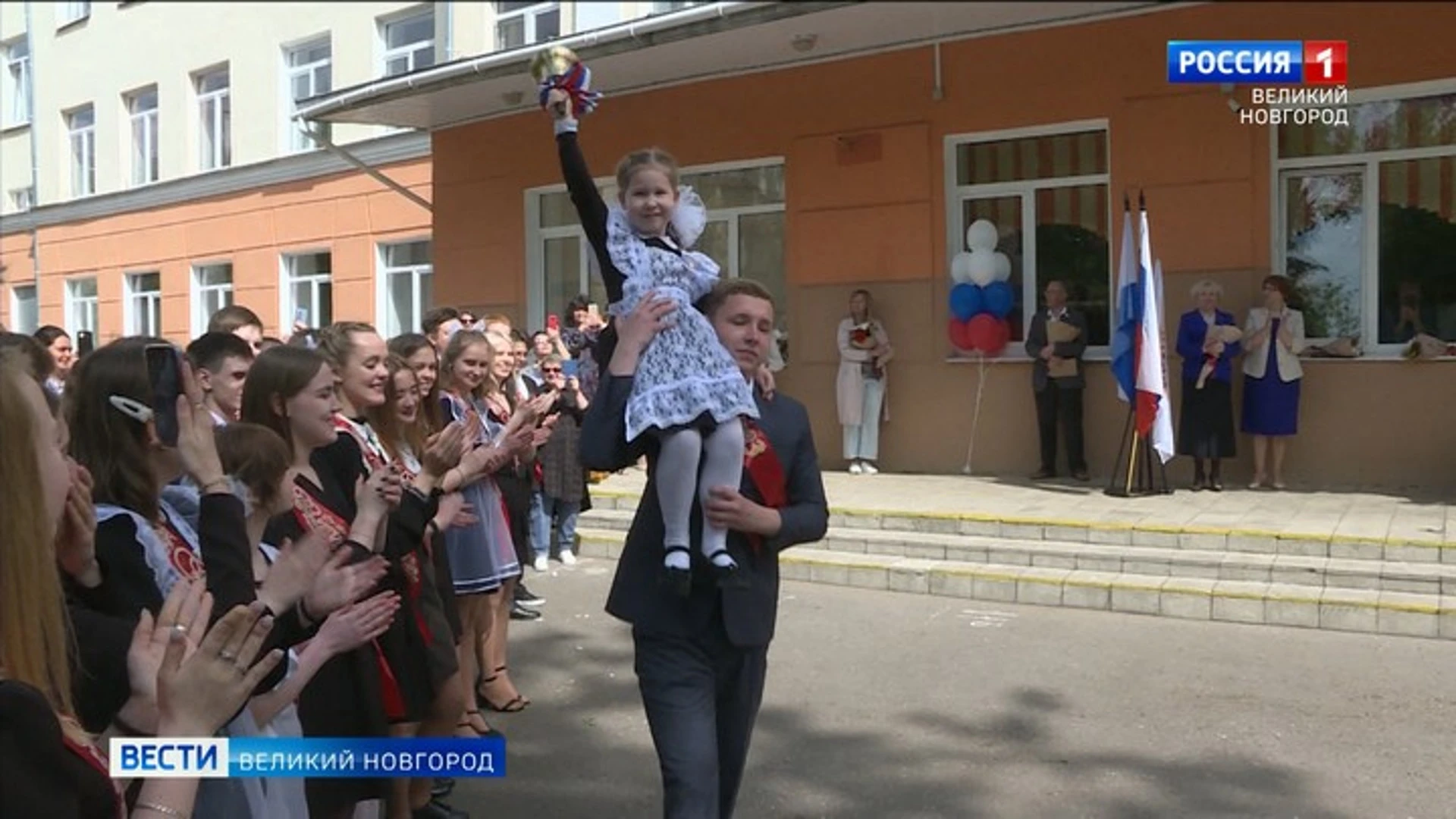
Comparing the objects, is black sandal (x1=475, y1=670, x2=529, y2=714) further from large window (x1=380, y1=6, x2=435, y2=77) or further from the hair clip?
large window (x1=380, y1=6, x2=435, y2=77)

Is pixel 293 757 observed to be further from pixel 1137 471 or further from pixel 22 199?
pixel 22 199

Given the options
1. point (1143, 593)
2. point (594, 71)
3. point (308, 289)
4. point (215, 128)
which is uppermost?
point (215, 128)

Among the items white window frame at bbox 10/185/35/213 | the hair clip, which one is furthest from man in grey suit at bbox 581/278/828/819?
white window frame at bbox 10/185/35/213

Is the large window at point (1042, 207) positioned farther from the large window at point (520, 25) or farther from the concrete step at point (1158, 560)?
the large window at point (520, 25)

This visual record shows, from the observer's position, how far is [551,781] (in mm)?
4711

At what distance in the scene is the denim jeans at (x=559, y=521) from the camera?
29.6 feet

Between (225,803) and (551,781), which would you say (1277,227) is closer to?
(551,781)

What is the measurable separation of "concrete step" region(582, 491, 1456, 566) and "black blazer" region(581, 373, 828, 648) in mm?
5353

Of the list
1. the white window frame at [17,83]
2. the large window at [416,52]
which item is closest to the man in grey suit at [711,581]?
the white window frame at [17,83]

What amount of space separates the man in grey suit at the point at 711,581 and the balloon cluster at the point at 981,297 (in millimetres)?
7785

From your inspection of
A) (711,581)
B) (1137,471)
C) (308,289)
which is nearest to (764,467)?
(711,581)

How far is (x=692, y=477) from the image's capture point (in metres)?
3.00

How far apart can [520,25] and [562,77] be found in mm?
11024

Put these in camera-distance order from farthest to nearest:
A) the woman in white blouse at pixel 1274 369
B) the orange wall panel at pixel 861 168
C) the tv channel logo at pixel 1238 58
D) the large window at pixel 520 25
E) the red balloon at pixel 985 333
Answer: the large window at pixel 520 25 < the orange wall panel at pixel 861 168 < the red balloon at pixel 985 333 < the woman in white blouse at pixel 1274 369 < the tv channel logo at pixel 1238 58
